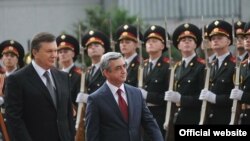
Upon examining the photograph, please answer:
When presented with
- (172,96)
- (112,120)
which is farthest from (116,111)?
(172,96)

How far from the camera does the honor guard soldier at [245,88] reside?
14.9m

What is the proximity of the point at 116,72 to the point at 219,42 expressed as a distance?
414cm

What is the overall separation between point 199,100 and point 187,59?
61 cm

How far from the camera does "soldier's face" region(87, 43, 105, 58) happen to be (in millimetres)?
17203

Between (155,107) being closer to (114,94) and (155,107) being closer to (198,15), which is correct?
(114,94)

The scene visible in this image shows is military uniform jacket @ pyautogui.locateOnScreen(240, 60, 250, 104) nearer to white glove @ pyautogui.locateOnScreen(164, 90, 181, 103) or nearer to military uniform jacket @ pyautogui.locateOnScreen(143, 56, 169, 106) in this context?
white glove @ pyautogui.locateOnScreen(164, 90, 181, 103)

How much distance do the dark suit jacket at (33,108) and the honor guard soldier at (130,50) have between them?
492 cm

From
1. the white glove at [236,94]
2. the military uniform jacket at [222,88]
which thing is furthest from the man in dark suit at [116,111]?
the military uniform jacket at [222,88]

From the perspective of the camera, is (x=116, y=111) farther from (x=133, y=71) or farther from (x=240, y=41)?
(x=133, y=71)

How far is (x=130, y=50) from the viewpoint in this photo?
16938mm

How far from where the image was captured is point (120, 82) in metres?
11.7

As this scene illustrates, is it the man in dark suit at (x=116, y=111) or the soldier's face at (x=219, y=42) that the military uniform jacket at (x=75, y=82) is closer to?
the soldier's face at (x=219, y=42)

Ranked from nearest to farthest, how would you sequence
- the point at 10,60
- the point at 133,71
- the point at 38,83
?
the point at 38,83, the point at 133,71, the point at 10,60

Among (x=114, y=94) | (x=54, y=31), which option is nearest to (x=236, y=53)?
(x=114, y=94)
